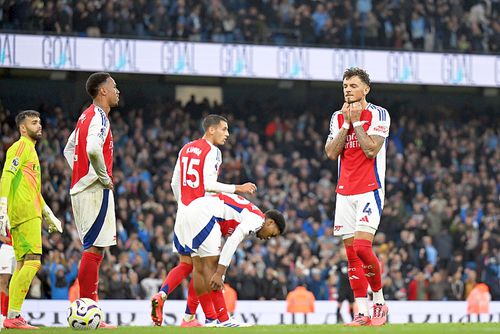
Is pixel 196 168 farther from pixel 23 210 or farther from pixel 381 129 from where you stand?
pixel 381 129

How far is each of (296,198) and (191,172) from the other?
12593mm

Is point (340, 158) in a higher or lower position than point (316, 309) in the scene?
higher

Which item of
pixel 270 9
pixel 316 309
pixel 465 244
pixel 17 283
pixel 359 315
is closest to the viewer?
pixel 359 315

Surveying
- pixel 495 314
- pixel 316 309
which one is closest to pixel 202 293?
pixel 316 309

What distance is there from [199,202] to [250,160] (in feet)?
47.0

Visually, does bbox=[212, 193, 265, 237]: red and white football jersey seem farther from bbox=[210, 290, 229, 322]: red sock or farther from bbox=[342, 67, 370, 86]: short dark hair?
bbox=[342, 67, 370, 86]: short dark hair

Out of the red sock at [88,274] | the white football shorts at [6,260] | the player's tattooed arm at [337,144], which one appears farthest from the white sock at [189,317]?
the player's tattooed arm at [337,144]

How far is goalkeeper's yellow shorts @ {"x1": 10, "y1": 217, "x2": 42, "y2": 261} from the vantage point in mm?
11055

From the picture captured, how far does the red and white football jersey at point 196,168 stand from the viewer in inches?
428

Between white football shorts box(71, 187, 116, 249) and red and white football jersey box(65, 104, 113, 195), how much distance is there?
100 millimetres

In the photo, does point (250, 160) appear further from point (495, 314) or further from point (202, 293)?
point (202, 293)

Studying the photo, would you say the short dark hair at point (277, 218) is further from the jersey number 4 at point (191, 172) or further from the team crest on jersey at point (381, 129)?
the team crest on jersey at point (381, 129)

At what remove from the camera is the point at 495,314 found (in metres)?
20.3

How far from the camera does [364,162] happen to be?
1038 centimetres
